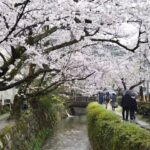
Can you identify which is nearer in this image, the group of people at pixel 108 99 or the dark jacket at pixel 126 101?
the dark jacket at pixel 126 101

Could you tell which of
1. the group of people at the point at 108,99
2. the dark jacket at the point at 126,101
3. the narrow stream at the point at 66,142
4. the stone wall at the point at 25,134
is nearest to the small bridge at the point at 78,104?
the group of people at the point at 108,99

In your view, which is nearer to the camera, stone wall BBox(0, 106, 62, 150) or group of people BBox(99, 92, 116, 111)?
stone wall BBox(0, 106, 62, 150)

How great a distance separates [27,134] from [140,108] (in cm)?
1108

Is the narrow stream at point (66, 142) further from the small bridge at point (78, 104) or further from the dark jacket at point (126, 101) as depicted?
the small bridge at point (78, 104)

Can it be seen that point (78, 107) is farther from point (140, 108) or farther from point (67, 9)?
point (67, 9)

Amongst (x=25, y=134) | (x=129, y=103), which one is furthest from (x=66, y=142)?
(x=129, y=103)

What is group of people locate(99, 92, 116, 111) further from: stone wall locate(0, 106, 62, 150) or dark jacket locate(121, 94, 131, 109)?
dark jacket locate(121, 94, 131, 109)

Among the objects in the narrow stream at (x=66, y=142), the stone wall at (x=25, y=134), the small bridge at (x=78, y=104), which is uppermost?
the small bridge at (x=78, y=104)

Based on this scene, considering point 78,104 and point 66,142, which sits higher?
point 78,104

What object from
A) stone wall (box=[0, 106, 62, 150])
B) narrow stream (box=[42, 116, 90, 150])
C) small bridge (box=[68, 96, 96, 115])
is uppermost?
small bridge (box=[68, 96, 96, 115])

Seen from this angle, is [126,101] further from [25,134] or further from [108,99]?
[108,99]

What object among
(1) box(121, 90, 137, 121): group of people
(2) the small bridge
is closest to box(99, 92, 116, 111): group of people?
(1) box(121, 90, 137, 121): group of people

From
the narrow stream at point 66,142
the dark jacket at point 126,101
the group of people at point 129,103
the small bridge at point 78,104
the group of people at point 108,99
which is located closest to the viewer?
the group of people at point 129,103

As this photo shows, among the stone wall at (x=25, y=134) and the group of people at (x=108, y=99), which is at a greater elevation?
the group of people at (x=108, y=99)
